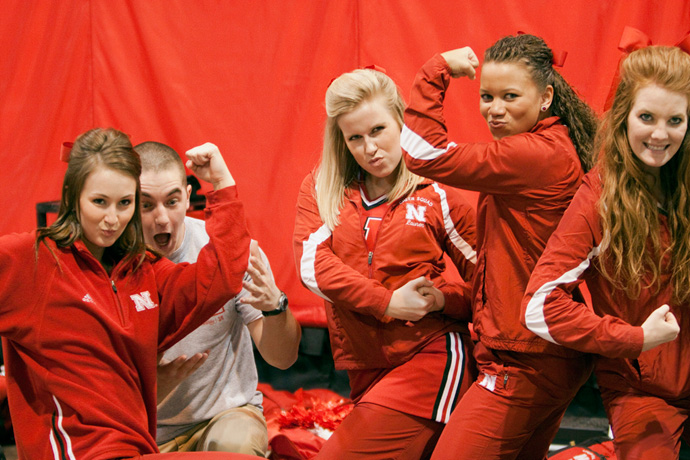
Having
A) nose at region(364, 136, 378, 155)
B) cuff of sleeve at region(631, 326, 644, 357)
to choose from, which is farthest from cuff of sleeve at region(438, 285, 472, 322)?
cuff of sleeve at region(631, 326, 644, 357)

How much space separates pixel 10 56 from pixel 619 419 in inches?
129

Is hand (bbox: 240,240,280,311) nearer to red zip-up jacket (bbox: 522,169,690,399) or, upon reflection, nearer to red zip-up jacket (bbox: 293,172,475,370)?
red zip-up jacket (bbox: 293,172,475,370)

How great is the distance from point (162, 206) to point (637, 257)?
5.03ft

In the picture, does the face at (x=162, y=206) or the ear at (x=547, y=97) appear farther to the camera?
the face at (x=162, y=206)

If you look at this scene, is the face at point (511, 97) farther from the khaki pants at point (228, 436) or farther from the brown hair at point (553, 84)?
the khaki pants at point (228, 436)

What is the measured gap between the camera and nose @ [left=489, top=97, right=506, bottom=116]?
2.00 metres

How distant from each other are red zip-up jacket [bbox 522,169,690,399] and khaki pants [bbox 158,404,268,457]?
1067 millimetres

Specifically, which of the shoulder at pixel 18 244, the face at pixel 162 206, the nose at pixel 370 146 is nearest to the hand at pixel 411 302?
the nose at pixel 370 146

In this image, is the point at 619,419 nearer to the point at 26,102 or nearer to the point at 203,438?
the point at 203,438

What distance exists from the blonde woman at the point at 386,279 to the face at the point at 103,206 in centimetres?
61

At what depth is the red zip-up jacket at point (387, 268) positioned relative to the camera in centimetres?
216

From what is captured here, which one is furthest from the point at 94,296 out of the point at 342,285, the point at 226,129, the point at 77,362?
the point at 226,129

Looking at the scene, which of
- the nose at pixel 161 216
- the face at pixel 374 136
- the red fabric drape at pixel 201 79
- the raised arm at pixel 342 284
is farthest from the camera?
the red fabric drape at pixel 201 79

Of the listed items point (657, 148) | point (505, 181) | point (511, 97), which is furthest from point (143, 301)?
point (657, 148)
